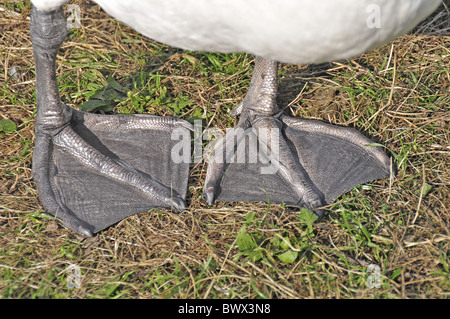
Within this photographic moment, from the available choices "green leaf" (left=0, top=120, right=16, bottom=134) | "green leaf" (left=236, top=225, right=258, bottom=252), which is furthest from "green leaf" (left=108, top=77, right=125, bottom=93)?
"green leaf" (left=236, top=225, right=258, bottom=252)

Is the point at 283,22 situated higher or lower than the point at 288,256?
higher

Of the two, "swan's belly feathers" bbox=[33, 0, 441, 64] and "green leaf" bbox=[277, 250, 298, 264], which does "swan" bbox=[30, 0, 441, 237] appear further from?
"green leaf" bbox=[277, 250, 298, 264]

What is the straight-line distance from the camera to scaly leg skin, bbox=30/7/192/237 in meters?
2.62

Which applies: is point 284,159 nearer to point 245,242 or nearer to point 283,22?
point 245,242

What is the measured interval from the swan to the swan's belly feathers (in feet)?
0.04

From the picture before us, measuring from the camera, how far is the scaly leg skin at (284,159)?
267cm

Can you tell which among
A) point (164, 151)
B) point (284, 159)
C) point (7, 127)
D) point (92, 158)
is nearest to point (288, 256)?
point (284, 159)

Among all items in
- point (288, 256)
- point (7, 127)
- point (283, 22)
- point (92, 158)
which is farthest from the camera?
point (7, 127)

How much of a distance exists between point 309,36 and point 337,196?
0.96 m

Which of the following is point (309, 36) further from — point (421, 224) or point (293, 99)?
point (293, 99)

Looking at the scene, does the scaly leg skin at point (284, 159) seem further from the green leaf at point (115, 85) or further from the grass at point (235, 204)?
the green leaf at point (115, 85)

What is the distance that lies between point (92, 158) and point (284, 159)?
0.92m

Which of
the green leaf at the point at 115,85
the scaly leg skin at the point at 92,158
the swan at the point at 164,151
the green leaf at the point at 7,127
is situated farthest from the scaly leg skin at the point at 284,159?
the green leaf at the point at 7,127

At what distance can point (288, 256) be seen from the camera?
234 cm
